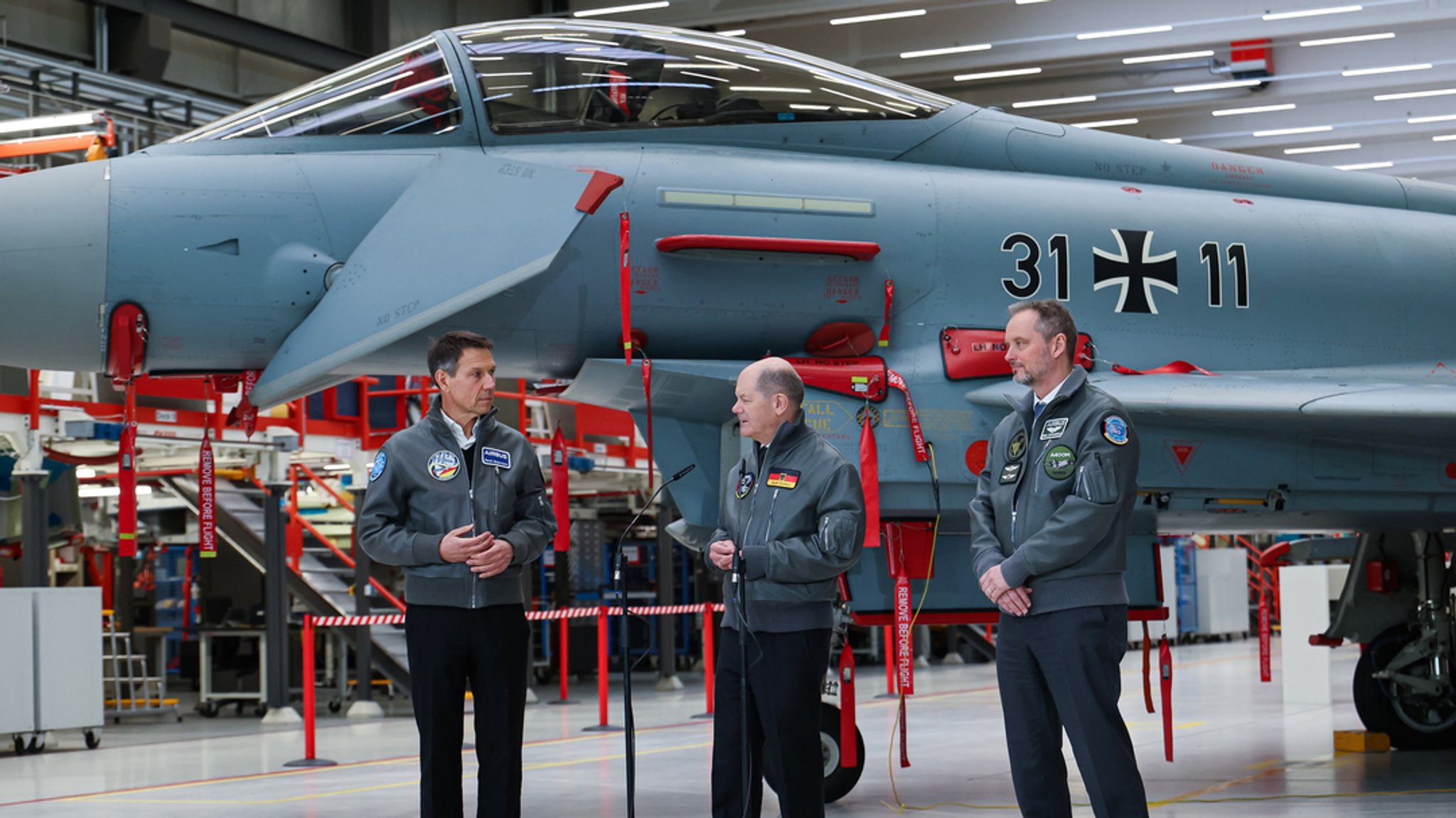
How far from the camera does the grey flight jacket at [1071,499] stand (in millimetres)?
4160

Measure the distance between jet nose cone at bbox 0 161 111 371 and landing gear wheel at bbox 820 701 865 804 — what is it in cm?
354

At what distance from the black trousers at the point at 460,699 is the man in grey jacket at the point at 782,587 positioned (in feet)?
2.21

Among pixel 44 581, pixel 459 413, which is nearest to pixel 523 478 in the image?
pixel 459 413

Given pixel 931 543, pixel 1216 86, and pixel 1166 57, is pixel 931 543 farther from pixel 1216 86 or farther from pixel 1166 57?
pixel 1216 86

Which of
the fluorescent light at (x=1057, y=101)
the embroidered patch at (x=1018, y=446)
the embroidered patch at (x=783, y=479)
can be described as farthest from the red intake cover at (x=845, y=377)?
the fluorescent light at (x=1057, y=101)

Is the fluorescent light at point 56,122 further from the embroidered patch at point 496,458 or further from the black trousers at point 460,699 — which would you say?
the black trousers at point 460,699

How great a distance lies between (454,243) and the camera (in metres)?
5.72

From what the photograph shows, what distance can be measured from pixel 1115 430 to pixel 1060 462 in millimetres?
183

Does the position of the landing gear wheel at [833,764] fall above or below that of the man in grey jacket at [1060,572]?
below

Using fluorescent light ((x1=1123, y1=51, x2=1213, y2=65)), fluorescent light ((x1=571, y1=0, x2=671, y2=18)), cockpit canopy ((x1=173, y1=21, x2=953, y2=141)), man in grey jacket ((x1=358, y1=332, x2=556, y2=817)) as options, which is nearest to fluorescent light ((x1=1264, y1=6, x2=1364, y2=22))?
fluorescent light ((x1=1123, y1=51, x2=1213, y2=65))

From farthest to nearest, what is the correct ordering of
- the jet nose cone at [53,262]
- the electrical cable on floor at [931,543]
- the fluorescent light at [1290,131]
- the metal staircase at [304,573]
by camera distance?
1. the fluorescent light at [1290,131]
2. the metal staircase at [304,573]
3. the electrical cable on floor at [931,543]
4. the jet nose cone at [53,262]

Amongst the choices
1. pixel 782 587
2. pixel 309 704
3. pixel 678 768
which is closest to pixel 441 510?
pixel 782 587

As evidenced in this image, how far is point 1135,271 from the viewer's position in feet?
22.4

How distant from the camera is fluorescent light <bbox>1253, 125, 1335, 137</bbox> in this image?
24359 mm
